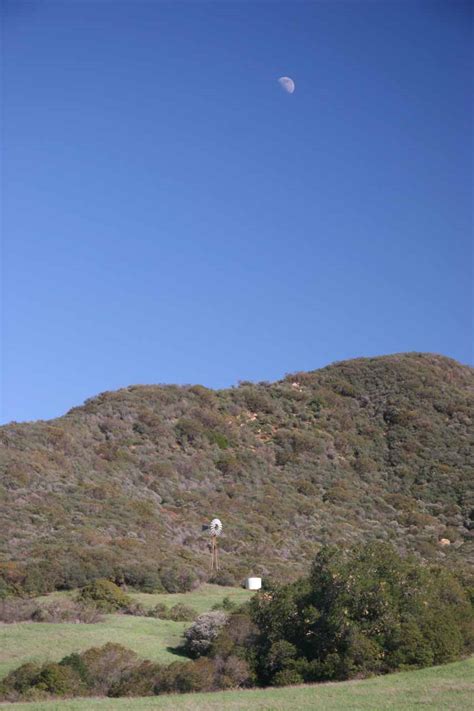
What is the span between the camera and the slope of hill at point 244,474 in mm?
34531

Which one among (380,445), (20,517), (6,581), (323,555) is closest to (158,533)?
(20,517)

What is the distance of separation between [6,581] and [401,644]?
12.9 m

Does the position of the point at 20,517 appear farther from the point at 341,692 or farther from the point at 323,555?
the point at 341,692

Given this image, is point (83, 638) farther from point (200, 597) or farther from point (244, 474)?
point (244, 474)

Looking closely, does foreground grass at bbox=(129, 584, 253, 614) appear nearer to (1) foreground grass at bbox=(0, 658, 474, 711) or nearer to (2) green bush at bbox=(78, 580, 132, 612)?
(2) green bush at bbox=(78, 580, 132, 612)

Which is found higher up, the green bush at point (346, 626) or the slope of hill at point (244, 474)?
the slope of hill at point (244, 474)

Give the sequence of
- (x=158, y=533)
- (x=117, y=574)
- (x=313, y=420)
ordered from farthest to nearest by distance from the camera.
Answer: (x=313, y=420)
(x=158, y=533)
(x=117, y=574)

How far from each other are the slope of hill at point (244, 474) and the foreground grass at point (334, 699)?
11772 millimetres

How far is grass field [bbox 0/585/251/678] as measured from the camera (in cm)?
2034

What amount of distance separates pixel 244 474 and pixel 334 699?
34.8m

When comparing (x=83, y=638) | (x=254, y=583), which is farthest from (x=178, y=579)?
(x=83, y=638)

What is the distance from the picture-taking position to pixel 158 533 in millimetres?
37719

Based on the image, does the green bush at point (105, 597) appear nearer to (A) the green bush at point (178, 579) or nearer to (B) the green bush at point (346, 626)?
(A) the green bush at point (178, 579)

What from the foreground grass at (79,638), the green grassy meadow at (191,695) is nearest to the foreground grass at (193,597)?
the green grassy meadow at (191,695)
